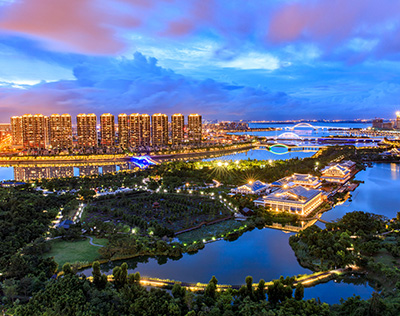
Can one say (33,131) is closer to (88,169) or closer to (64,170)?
(64,170)

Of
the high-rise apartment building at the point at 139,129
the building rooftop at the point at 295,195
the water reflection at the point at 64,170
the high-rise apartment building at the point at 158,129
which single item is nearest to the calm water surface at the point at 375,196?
the building rooftop at the point at 295,195

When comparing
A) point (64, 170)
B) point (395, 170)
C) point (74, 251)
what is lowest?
point (74, 251)

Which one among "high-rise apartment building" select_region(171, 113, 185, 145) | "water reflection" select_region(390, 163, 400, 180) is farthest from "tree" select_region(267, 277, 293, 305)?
"high-rise apartment building" select_region(171, 113, 185, 145)

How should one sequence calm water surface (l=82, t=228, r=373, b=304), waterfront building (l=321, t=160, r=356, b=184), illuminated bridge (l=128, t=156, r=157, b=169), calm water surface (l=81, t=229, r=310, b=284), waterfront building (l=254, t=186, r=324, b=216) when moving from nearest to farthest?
calm water surface (l=82, t=228, r=373, b=304)
calm water surface (l=81, t=229, r=310, b=284)
waterfront building (l=254, t=186, r=324, b=216)
waterfront building (l=321, t=160, r=356, b=184)
illuminated bridge (l=128, t=156, r=157, b=169)

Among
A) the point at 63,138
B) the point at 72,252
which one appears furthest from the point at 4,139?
the point at 72,252

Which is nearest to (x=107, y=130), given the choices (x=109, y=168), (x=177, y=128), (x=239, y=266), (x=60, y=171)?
(x=177, y=128)

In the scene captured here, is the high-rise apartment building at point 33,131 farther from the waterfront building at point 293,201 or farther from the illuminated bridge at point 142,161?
the waterfront building at point 293,201

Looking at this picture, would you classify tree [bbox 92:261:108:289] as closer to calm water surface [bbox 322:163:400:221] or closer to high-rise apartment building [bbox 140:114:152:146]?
calm water surface [bbox 322:163:400:221]
